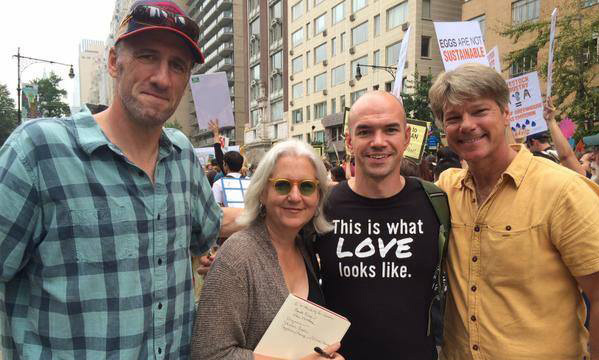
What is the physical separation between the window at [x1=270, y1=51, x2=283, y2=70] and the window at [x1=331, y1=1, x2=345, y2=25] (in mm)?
12744

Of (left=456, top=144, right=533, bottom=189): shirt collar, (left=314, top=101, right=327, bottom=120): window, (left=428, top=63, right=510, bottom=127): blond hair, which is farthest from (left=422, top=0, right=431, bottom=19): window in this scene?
(left=456, top=144, right=533, bottom=189): shirt collar

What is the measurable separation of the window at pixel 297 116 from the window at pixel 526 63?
28011 millimetres

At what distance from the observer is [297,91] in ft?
165

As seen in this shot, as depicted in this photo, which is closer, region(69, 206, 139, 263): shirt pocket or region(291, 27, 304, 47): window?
region(69, 206, 139, 263): shirt pocket

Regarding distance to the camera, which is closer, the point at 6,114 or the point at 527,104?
the point at 527,104

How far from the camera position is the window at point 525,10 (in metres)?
23.9

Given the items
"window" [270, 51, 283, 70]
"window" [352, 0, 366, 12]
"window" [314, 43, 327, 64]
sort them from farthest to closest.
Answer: "window" [270, 51, 283, 70] < "window" [314, 43, 327, 64] < "window" [352, 0, 366, 12]

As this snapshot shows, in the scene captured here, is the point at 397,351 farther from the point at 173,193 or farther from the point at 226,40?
the point at 226,40

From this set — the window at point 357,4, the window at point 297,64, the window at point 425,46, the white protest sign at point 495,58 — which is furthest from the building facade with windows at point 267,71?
the white protest sign at point 495,58

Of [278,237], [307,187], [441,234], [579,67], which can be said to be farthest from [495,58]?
[579,67]

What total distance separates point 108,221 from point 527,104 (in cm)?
772

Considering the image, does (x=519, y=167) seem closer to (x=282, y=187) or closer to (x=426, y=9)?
(x=282, y=187)

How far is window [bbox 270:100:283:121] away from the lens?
55.6 metres

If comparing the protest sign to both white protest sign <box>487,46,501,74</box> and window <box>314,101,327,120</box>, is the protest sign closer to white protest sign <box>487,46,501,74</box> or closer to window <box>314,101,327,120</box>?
white protest sign <box>487,46,501,74</box>
